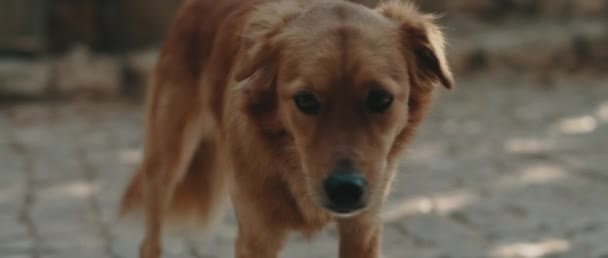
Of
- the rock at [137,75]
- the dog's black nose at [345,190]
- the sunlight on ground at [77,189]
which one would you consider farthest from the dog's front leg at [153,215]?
the rock at [137,75]

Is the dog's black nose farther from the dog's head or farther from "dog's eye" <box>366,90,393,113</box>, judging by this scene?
"dog's eye" <box>366,90,393,113</box>

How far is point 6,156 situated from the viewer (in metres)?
7.24

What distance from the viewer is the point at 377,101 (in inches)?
136

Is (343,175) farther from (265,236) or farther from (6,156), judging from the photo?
(6,156)

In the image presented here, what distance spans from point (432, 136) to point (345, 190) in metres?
4.29

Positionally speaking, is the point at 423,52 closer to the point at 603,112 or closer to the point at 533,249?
the point at 533,249

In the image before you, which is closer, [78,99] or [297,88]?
[297,88]

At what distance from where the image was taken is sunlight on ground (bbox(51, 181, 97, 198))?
20.8ft

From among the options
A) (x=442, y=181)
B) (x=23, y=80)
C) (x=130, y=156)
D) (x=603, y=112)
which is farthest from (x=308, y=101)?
(x=23, y=80)

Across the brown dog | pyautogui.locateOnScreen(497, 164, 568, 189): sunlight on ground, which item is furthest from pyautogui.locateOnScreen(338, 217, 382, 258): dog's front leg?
pyautogui.locateOnScreen(497, 164, 568, 189): sunlight on ground

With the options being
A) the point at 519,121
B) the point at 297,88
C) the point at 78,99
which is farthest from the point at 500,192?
the point at 78,99

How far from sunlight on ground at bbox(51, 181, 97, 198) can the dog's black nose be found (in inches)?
128

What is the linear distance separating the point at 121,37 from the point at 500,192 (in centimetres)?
435

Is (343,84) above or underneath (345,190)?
above
